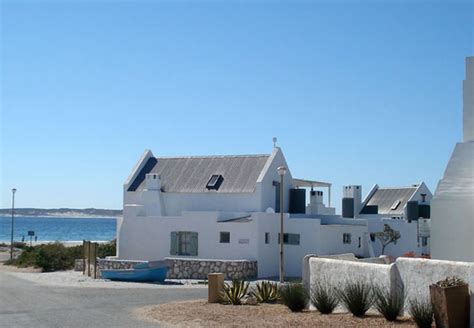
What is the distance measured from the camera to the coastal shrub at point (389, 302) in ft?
51.0

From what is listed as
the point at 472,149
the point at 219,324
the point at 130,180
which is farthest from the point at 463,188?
the point at 130,180

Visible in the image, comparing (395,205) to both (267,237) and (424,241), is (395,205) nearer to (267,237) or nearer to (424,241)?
(424,241)

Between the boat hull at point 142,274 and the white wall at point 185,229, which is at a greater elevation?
the white wall at point 185,229

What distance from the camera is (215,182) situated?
38219mm

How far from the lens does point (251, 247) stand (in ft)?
112

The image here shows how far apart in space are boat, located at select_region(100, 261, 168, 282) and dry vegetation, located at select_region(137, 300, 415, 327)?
10302mm

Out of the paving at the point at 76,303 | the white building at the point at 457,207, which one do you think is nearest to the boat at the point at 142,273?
the paving at the point at 76,303

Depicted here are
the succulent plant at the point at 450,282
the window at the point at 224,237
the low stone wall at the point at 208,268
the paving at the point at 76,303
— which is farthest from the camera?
the window at the point at 224,237

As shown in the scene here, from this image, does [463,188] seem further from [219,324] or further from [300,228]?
[300,228]

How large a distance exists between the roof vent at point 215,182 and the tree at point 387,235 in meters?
9.21

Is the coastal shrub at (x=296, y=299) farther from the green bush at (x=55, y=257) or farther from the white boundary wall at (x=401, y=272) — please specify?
the green bush at (x=55, y=257)

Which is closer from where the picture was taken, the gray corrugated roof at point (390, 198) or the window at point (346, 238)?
the window at point (346, 238)

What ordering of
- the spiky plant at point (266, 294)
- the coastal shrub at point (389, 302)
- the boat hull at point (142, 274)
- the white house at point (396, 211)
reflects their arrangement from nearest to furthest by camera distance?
the coastal shrub at point (389, 302) → the spiky plant at point (266, 294) → the boat hull at point (142, 274) → the white house at point (396, 211)

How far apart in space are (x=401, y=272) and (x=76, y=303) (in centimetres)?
1022
